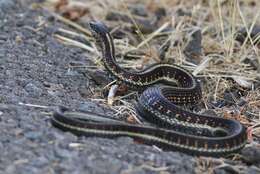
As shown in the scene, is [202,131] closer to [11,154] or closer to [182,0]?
[11,154]

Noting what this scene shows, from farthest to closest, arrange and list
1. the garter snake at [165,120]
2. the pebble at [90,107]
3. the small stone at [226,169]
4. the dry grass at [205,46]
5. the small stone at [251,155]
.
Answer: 1. the dry grass at [205,46]
2. the pebble at [90,107]
3. the small stone at [251,155]
4. the garter snake at [165,120]
5. the small stone at [226,169]

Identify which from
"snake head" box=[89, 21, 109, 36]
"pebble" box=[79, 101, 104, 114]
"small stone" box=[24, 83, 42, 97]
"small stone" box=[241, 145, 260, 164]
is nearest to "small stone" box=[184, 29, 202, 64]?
"snake head" box=[89, 21, 109, 36]

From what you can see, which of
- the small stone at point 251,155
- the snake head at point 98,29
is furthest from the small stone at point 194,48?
the small stone at point 251,155

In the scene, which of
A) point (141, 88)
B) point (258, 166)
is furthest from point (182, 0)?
point (258, 166)

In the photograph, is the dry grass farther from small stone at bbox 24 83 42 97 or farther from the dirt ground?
small stone at bbox 24 83 42 97

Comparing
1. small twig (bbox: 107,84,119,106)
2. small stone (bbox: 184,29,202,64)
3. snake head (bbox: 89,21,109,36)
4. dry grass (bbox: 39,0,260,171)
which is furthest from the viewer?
small stone (bbox: 184,29,202,64)

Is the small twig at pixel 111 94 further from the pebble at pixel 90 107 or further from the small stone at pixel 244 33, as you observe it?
the small stone at pixel 244 33

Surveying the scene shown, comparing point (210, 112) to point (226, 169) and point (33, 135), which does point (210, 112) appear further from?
point (33, 135)
